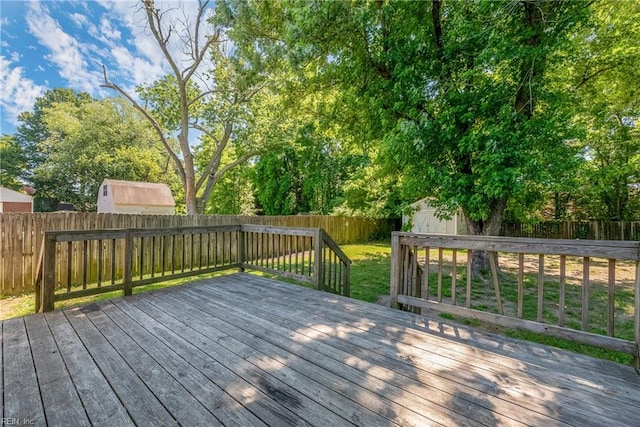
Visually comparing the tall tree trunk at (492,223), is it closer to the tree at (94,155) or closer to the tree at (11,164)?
the tree at (94,155)

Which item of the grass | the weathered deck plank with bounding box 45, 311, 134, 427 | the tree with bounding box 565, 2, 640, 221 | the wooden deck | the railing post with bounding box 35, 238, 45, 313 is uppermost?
the tree with bounding box 565, 2, 640, 221

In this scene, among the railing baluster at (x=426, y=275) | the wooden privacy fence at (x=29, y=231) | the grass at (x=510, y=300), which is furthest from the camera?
the wooden privacy fence at (x=29, y=231)

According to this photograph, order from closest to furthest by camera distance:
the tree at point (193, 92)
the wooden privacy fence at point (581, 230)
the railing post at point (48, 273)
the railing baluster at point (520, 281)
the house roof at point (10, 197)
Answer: the railing baluster at point (520, 281) < the railing post at point (48, 273) < the tree at point (193, 92) < the wooden privacy fence at point (581, 230) < the house roof at point (10, 197)

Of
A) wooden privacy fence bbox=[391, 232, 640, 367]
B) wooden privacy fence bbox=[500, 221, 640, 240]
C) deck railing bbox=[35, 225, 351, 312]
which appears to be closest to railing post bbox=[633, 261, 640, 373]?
wooden privacy fence bbox=[391, 232, 640, 367]

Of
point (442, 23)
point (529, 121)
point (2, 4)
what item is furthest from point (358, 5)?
point (2, 4)

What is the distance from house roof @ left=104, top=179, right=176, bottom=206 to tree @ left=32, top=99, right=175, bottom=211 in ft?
9.23

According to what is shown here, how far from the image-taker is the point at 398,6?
5.39 metres

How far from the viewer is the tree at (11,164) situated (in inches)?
986

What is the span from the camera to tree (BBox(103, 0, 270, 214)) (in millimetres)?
10430

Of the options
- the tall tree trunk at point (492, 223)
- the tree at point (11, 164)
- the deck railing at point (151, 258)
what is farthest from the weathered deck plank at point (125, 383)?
the tree at point (11, 164)

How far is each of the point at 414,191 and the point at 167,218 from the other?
20.8 ft

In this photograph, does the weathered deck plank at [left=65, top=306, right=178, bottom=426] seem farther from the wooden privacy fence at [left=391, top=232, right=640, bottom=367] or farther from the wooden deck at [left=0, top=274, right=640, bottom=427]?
the wooden privacy fence at [left=391, top=232, right=640, bottom=367]

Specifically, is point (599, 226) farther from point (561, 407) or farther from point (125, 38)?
point (125, 38)

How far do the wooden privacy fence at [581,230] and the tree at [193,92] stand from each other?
1449 centimetres
